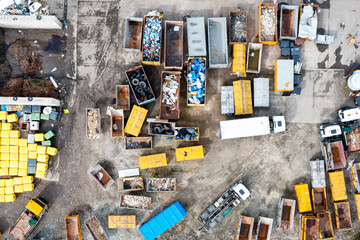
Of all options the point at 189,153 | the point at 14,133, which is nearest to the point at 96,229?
the point at 189,153

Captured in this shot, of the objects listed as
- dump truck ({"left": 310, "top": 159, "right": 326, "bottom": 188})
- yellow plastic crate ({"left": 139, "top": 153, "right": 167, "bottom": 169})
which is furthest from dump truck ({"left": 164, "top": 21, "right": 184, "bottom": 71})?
dump truck ({"left": 310, "top": 159, "right": 326, "bottom": 188})

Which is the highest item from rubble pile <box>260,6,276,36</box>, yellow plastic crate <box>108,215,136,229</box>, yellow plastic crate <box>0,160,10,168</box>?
rubble pile <box>260,6,276,36</box>

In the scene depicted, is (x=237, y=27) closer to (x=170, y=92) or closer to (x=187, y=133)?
(x=170, y=92)

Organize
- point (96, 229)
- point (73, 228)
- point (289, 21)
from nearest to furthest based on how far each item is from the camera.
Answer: point (73, 228), point (96, 229), point (289, 21)

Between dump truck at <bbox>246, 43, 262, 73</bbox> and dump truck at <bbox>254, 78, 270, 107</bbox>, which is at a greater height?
dump truck at <bbox>246, 43, 262, 73</bbox>

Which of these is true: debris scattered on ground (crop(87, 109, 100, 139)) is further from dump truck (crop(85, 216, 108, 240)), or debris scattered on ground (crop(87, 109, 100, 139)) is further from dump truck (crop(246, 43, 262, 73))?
dump truck (crop(246, 43, 262, 73))

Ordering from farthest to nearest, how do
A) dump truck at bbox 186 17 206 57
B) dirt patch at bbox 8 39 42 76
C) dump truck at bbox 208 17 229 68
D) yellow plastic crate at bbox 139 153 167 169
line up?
dirt patch at bbox 8 39 42 76 < dump truck at bbox 208 17 229 68 < yellow plastic crate at bbox 139 153 167 169 < dump truck at bbox 186 17 206 57
